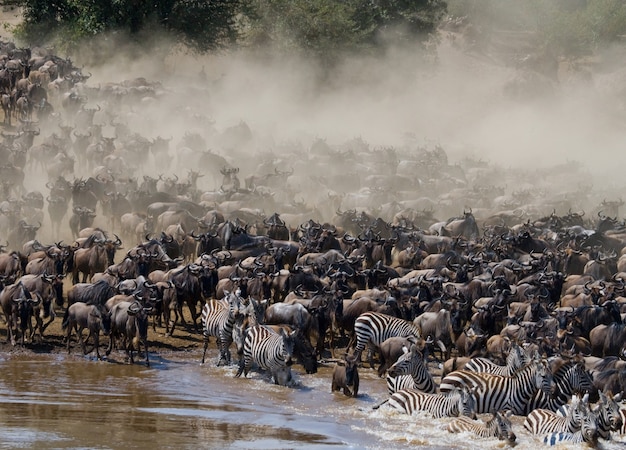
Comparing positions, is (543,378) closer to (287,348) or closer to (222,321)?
(287,348)

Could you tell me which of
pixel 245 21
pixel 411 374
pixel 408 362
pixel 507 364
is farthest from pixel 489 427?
pixel 245 21

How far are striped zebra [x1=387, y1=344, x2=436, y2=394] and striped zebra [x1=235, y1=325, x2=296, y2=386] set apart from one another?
1.87m

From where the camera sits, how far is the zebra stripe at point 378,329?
22.0m

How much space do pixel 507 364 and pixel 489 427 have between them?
310 centimetres

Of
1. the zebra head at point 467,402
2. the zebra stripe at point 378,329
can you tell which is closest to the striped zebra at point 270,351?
the zebra stripe at point 378,329

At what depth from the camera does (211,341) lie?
2445cm

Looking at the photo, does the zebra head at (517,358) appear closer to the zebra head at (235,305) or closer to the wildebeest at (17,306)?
the zebra head at (235,305)

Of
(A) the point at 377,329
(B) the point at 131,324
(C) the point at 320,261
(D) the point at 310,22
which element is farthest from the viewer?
(D) the point at 310,22

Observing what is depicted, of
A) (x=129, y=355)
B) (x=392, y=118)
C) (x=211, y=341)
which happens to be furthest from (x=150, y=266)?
(x=392, y=118)

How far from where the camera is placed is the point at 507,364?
2002 centimetres

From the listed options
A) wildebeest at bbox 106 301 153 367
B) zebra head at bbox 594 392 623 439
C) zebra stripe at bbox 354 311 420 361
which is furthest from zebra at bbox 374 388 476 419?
wildebeest at bbox 106 301 153 367

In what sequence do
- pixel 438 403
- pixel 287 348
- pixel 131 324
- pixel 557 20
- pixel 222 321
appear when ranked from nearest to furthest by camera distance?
pixel 438 403 → pixel 287 348 → pixel 131 324 → pixel 222 321 → pixel 557 20

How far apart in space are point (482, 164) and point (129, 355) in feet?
108

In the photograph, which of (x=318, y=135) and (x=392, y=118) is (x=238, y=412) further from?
(x=392, y=118)
